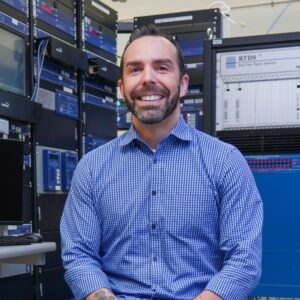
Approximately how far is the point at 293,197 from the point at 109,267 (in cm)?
76

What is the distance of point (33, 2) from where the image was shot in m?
2.56

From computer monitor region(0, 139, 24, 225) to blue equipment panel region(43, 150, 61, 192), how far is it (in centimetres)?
31

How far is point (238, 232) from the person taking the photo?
1395 mm

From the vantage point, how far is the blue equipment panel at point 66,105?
9.04ft

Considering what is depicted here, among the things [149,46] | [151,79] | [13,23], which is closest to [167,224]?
[151,79]

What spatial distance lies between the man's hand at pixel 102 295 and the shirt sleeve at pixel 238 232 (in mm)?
259

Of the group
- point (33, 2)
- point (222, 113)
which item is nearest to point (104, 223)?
point (222, 113)

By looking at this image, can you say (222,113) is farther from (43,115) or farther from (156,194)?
(43,115)

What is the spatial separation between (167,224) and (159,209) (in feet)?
0.16

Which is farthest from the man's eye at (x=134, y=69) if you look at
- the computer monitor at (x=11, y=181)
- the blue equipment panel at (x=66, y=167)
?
the blue equipment panel at (x=66, y=167)

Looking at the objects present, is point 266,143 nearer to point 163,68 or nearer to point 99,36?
point 163,68

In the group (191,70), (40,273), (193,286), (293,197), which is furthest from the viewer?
(191,70)

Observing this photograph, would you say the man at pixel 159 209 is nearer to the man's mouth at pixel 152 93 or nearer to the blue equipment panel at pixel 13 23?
the man's mouth at pixel 152 93

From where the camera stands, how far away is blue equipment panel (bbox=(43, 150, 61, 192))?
102 inches
